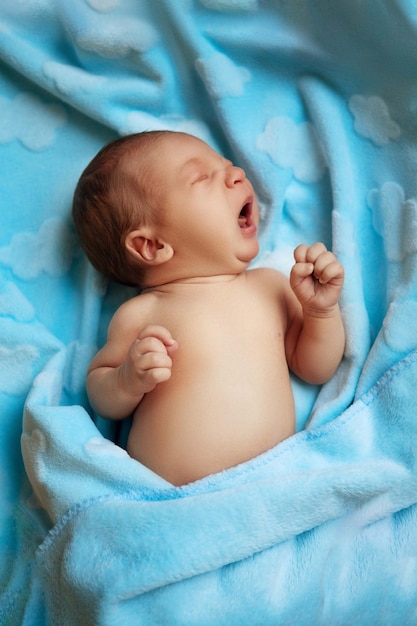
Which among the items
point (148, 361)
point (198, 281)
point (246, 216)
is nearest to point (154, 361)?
point (148, 361)

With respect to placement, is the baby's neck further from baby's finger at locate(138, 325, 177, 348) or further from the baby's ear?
baby's finger at locate(138, 325, 177, 348)

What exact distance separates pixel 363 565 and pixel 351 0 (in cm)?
104

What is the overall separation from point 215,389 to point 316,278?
0.85 ft

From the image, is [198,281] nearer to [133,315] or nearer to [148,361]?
[133,315]

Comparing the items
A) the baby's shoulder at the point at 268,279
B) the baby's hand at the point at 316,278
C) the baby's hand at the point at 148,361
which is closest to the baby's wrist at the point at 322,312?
the baby's hand at the point at 316,278

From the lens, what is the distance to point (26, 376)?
1490mm

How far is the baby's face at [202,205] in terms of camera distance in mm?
1401

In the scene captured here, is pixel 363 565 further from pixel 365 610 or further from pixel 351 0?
pixel 351 0

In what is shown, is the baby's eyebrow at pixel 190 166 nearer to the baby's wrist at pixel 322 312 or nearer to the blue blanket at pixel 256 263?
the blue blanket at pixel 256 263

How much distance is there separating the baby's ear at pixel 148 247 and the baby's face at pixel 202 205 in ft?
0.07

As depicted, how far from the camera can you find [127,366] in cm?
129

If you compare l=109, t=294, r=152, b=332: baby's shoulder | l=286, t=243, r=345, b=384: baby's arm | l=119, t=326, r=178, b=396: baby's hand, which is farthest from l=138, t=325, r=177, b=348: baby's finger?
l=286, t=243, r=345, b=384: baby's arm

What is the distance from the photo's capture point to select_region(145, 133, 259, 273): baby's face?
1.40m

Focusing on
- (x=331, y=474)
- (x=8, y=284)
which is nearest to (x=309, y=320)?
(x=331, y=474)
